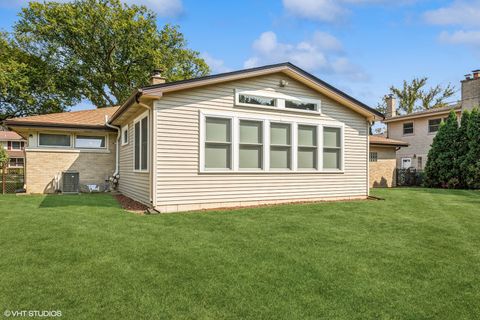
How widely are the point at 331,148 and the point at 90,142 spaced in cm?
952

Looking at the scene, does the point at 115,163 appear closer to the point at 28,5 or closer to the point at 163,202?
the point at 163,202

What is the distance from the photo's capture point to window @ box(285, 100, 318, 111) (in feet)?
31.6

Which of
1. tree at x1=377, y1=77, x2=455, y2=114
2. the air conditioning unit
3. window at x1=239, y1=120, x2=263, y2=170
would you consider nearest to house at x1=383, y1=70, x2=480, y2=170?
tree at x1=377, y1=77, x2=455, y2=114

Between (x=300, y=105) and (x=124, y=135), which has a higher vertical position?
(x=300, y=105)

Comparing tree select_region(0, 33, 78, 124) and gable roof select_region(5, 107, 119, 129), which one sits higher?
tree select_region(0, 33, 78, 124)

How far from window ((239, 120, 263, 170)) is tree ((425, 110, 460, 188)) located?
44.1ft

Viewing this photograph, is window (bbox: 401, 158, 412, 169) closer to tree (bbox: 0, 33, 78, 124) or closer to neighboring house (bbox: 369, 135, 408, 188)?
neighboring house (bbox: 369, 135, 408, 188)

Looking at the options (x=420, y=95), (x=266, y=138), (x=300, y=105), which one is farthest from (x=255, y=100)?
(x=420, y=95)

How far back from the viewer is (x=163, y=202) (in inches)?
305

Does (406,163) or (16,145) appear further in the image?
(16,145)

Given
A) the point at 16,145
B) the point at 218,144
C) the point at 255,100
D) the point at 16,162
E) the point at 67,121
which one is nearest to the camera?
the point at 218,144

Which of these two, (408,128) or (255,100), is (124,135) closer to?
(255,100)

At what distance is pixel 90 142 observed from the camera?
514 inches

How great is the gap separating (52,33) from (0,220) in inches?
864
